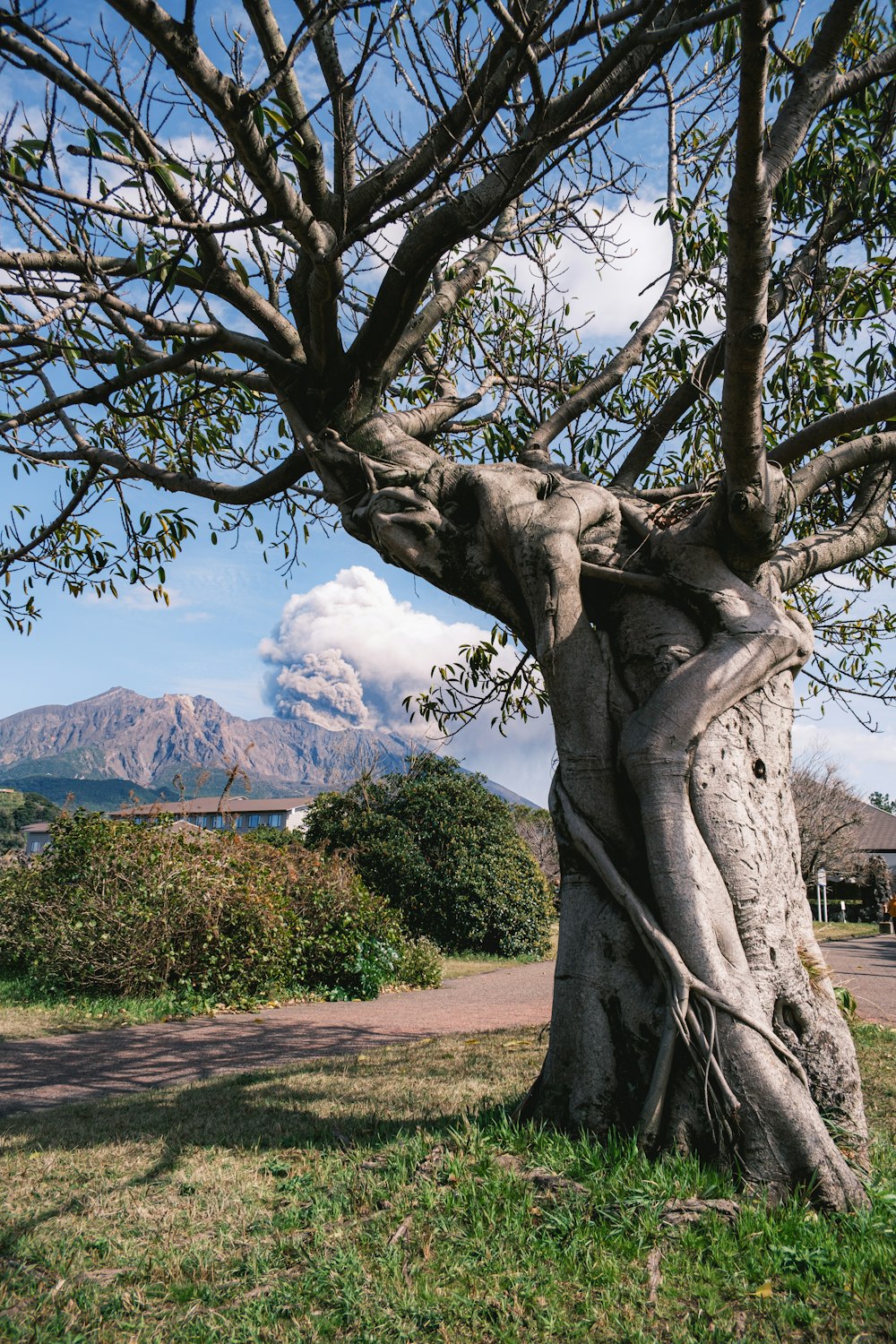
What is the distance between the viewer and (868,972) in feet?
44.8

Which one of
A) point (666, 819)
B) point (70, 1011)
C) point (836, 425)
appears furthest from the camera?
point (70, 1011)

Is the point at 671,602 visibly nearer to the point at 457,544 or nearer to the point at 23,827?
the point at 457,544

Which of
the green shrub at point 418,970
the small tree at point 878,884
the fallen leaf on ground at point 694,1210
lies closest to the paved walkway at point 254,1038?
the green shrub at point 418,970

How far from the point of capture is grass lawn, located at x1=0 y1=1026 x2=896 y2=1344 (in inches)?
108

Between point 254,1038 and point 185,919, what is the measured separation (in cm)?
257

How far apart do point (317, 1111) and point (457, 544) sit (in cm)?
358

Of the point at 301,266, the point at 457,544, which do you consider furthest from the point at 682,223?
the point at 457,544

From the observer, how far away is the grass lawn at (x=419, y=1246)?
2750mm

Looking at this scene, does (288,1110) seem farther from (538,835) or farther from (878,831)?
(878,831)

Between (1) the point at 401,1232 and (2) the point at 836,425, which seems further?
(2) the point at 836,425

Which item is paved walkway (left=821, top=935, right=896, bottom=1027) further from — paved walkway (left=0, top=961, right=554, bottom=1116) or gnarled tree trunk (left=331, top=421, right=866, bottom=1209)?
paved walkway (left=0, top=961, right=554, bottom=1116)

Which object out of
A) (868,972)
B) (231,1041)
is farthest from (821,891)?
(231,1041)

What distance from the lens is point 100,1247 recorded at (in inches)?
134

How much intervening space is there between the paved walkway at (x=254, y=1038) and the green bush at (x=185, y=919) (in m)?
0.72
